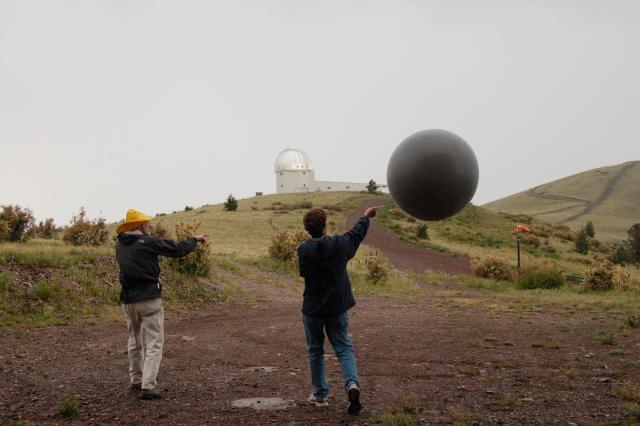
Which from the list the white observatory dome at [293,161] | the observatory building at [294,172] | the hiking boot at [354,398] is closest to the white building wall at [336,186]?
the observatory building at [294,172]

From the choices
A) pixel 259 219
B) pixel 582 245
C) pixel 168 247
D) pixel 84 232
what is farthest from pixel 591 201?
pixel 168 247

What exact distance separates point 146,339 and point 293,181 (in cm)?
7124

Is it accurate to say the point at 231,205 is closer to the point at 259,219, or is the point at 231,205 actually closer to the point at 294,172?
the point at 259,219

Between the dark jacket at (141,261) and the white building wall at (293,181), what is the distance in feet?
231

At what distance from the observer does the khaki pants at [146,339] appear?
6.80 meters

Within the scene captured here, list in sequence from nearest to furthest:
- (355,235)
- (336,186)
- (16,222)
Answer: (355,235) → (16,222) → (336,186)

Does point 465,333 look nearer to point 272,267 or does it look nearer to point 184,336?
point 184,336

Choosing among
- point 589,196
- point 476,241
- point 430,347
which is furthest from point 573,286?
point 589,196

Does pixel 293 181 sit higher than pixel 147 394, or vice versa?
pixel 293 181

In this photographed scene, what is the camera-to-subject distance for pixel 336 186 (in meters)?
84.8

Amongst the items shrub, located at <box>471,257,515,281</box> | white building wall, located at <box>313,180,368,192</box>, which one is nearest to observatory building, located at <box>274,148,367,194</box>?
white building wall, located at <box>313,180,368,192</box>

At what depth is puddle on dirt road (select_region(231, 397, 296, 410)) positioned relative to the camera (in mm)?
6340

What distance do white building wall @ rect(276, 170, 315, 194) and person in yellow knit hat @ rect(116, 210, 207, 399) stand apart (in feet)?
231

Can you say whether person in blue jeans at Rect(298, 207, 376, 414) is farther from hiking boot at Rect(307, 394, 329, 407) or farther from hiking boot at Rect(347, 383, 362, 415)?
hiking boot at Rect(347, 383, 362, 415)
